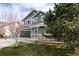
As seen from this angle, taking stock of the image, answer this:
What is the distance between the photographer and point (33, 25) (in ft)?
8.07

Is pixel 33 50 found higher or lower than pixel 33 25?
lower

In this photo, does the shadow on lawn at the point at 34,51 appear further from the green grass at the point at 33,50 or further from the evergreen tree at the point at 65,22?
the evergreen tree at the point at 65,22

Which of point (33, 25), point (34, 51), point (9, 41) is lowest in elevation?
point (34, 51)

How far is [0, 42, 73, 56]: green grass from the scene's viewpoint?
2414 millimetres

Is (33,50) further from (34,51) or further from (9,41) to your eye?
(9,41)

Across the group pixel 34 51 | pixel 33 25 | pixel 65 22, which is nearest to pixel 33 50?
pixel 34 51

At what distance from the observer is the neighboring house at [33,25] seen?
2.43 m

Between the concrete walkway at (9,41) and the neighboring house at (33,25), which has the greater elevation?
the neighboring house at (33,25)

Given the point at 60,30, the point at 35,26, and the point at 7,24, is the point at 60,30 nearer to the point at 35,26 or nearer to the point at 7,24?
the point at 35,26

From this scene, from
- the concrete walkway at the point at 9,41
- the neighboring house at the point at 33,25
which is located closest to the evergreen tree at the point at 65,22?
the neighboring house at the point at 33,25

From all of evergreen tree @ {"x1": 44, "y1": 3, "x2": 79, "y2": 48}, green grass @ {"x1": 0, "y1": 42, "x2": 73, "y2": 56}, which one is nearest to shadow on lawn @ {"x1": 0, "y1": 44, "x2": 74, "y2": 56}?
green grass @ {"x1": 0, "y1": 42, "x2": 73, "y2": 56}

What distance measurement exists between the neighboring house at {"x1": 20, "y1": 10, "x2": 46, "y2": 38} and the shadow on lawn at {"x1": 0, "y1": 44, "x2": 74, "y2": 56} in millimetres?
126

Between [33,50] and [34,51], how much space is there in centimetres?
2

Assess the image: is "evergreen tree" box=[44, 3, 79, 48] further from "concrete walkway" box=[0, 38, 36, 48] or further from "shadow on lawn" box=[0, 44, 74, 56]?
"concrete walkway" box=[0, 38, 36, 48]
